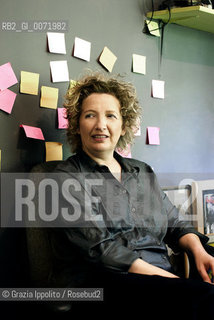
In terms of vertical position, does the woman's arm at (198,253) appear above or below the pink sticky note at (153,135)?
below

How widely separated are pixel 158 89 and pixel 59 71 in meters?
0.65

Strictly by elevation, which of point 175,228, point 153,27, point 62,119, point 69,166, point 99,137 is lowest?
point 175,228

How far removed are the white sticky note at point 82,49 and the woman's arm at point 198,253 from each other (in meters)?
0.96

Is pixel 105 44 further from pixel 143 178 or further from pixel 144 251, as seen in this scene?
pixel 144 251

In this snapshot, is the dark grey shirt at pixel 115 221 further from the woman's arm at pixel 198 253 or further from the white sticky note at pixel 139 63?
the white sticky note at pixel 139 63

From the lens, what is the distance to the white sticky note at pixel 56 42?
5.38ft

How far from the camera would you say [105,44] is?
6.06ft

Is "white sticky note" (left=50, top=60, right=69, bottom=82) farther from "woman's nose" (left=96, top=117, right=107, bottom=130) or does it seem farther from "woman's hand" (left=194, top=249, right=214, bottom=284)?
"woman's hand" (left=194, top=249, right=214, bottom=284)

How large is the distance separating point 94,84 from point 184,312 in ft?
3.14

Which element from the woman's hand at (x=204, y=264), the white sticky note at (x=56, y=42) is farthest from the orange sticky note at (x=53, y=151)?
the woman's hand at (x=204, y=264)

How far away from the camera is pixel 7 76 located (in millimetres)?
1520

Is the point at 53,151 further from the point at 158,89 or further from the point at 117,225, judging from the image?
the point at 158,89

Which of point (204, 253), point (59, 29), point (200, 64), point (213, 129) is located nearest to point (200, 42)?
point (200, 64)

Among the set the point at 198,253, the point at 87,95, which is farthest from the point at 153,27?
the point at 198,253
